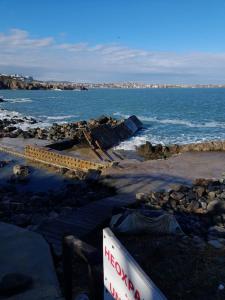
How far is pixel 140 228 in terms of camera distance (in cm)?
849

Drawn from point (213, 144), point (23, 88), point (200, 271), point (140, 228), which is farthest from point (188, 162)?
point (23, 88)

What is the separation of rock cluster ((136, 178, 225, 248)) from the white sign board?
5.88m

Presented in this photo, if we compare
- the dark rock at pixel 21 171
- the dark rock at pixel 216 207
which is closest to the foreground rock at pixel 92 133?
the dark rock at pixel 21 171

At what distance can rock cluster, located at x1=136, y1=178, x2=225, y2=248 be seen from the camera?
923cm

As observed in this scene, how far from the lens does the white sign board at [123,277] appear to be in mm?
2186

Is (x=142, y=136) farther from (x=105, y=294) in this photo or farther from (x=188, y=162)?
(x=105, y=294)

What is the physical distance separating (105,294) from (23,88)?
656 feet

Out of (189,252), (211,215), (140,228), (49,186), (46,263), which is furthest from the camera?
(49,186)

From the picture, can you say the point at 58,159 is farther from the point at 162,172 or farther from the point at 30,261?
the point at 30,261

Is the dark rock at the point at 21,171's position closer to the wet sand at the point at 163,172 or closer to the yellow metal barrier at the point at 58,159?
the yellow metal barrier at the point at 58,159

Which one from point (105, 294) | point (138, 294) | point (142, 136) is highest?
point (138, 294)

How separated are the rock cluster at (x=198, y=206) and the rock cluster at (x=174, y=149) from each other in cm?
945

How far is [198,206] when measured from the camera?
37.2ft

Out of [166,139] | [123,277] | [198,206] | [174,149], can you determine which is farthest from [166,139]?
[123,277]
